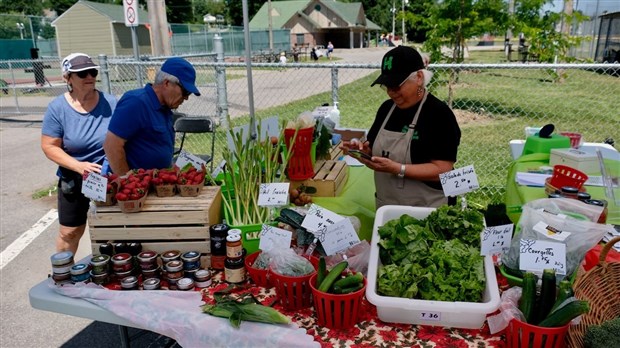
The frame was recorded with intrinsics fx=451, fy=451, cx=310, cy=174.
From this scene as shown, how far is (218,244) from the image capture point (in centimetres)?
227

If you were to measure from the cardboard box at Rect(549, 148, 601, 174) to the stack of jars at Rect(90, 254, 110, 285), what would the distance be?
9.99ft

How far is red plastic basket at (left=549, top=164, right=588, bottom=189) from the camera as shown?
2770 millimetres

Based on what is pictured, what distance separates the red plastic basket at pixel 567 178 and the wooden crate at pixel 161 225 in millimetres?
2186

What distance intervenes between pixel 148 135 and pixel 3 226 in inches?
150

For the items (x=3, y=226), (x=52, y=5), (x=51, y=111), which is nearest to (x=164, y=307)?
(x=51, y=111)

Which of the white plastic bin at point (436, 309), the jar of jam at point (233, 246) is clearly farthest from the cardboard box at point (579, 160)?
the jar of jam at point (233, 246)

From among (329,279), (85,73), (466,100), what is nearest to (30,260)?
(85,73)

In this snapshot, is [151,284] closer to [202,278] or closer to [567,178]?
[202,278]

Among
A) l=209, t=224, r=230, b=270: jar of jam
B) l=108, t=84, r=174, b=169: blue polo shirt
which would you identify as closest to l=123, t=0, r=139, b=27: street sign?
l=108, t=84, r=174, b=169: blue polo shirt

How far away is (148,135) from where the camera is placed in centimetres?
304

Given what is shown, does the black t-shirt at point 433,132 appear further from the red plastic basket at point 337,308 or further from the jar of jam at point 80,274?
the jar of jam at point 80,274

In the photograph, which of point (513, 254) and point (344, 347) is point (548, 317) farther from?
Answer: point (344, 347)

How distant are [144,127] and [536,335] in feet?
8.16

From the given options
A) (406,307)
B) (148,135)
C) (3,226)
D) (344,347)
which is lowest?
(3,226)
